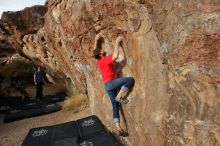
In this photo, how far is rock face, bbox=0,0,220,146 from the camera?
3928 mm

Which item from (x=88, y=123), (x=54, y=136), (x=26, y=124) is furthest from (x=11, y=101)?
(x=54, y=136)

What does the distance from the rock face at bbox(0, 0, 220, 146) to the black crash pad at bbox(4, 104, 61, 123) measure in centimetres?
522

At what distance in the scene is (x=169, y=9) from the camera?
4.30 meters

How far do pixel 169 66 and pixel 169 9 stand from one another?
0.84 meters

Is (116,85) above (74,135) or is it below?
above

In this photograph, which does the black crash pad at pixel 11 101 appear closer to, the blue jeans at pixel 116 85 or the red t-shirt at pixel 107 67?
the blue jeans at pixel 116 85

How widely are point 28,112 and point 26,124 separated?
46.6 inches

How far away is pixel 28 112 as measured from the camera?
Result: 12055 mm

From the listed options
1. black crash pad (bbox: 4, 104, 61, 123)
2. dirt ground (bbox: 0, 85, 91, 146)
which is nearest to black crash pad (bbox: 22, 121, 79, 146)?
dirt ground (bbox: 0, 85, 91, 146)

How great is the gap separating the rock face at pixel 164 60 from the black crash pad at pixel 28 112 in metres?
5.22

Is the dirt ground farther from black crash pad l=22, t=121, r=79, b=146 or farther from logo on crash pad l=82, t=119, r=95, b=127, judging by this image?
logo on crash pad l=82, t=119, r=95, b=127

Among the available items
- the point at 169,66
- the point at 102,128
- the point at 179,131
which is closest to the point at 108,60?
the point at 169,66

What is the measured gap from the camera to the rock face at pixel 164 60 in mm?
3928

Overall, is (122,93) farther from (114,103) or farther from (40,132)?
(40,132)
